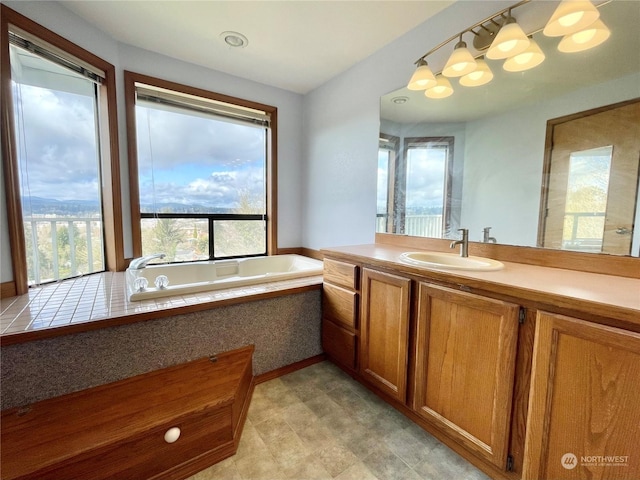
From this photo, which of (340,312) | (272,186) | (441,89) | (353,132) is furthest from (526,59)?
(272,186)

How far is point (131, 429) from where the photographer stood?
1093mm

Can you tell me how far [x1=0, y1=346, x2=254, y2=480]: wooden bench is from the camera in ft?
3.25

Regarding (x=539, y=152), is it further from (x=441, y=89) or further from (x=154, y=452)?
(x=154, y=452)

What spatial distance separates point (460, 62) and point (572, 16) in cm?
47

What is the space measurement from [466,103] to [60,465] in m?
2.61

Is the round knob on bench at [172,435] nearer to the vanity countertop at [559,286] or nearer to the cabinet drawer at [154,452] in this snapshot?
the cabinet drawer at [154,452]

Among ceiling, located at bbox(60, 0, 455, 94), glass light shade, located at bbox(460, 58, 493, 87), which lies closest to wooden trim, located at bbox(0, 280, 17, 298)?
ceiling, located at bbox(60, 0, 455, 94)

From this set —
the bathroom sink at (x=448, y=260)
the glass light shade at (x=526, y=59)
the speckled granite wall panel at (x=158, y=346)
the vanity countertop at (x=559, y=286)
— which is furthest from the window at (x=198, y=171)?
the glass light shade at (x=526, y=59)

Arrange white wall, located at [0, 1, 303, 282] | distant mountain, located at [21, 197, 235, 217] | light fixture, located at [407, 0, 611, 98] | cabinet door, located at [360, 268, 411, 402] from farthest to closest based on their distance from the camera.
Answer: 1. distant mountain, located at [21, 197, 235, 217]
2. white wall, located at [0, 1, 303, 282]
3. cabinet door, located at [360, 268, 411, 402]
4. light fixture, located at [407, 0, 611, 98]

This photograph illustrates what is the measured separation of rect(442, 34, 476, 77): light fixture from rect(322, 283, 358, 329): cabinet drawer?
145cm

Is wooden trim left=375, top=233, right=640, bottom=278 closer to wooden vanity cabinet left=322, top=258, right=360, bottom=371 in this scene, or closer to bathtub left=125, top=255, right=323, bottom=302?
wooden vanity cabinet left=322, top=258, right=360, bottom=371

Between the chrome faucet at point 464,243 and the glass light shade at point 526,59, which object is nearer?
the glass light shade at point 526,59

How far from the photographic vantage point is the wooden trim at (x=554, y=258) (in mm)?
1160
